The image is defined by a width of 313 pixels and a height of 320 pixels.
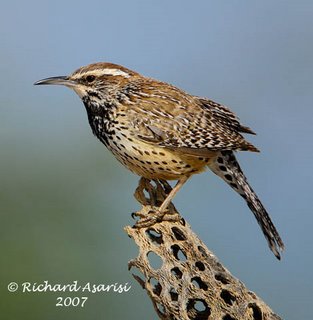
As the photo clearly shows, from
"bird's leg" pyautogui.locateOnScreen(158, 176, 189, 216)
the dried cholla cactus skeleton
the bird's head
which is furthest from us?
the bird's head

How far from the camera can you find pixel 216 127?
333cm

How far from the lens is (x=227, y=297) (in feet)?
8.93

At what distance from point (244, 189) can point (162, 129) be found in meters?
0.49

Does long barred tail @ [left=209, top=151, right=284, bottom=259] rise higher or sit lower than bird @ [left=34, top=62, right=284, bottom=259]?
lower

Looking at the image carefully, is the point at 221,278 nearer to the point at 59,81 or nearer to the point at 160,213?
the point at 160,213

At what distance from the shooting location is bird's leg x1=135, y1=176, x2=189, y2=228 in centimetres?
300

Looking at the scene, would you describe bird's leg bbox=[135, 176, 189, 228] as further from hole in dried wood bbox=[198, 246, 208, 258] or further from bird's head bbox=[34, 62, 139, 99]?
bird's head bbox=[34, 62, 139, 99]

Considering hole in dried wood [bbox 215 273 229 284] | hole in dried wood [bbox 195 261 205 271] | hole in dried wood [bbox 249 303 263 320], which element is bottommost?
hole in dried wood [bbox 249 303 263 320]

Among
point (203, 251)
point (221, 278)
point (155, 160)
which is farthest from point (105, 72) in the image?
point (221, 278)

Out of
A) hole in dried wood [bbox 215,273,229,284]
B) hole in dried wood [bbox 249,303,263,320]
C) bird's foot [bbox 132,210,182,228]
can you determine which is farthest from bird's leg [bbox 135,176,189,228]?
hole in dried wood [bbox 249,303,263,320]

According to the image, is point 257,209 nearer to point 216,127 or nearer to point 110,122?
point 216,127

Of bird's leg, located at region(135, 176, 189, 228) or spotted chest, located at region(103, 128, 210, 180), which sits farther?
spotted chest, located at region(103, 128, 210, 180)

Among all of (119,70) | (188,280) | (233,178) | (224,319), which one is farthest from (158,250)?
(119,70)

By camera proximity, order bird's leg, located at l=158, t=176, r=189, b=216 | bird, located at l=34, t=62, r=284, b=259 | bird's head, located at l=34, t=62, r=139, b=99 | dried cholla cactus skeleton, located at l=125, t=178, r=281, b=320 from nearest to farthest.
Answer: dried cholla cactus skeleton, located at l=125, t=178, r=281, b=320
bird's leg, located at l=158, t=176, r=189, b=216
bird, located at l=34, t=62, r=284, b=259
bird's head, located at l=34, t=62, r=139, b=99
